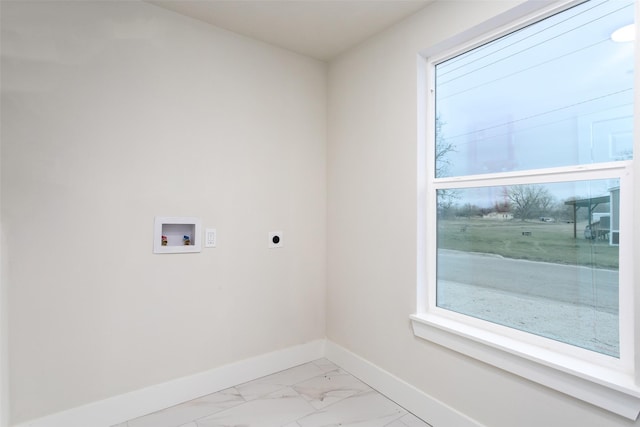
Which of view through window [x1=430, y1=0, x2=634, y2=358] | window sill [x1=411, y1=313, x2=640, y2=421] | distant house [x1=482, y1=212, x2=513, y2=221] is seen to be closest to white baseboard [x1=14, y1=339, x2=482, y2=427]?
window sill [x1=411, y1=313, x2=640, y2=421]

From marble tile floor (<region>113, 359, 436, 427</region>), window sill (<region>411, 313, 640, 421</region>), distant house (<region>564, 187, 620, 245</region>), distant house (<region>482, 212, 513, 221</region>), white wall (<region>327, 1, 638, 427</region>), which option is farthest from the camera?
marble tile floor (<region>113, 359, 436, 427</region>)

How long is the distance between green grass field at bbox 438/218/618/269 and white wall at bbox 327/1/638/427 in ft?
0.86

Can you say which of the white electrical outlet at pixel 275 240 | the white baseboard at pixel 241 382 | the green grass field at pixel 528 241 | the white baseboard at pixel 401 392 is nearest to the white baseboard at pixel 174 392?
the white baseboard at pixel 241 382

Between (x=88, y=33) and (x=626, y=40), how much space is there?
8.71 feet

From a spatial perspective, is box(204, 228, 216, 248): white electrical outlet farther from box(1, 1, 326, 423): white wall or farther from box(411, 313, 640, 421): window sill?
box(411, 313, 640, 421): window sill

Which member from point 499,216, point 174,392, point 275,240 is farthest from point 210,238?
point 499,216

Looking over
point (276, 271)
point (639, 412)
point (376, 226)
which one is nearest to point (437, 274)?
point (376, 226)

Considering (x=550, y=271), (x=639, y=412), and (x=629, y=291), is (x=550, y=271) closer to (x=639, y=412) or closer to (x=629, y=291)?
(x=629, y=291)

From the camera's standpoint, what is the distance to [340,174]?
2656mm

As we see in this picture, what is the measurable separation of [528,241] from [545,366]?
0.58 m

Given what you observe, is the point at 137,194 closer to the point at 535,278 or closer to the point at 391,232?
the point at 391,232

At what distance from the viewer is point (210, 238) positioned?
221 cm

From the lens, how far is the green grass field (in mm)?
1400

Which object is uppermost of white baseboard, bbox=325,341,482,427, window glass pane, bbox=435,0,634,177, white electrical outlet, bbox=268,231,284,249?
window glass pane, bbox=435,0,634,177
